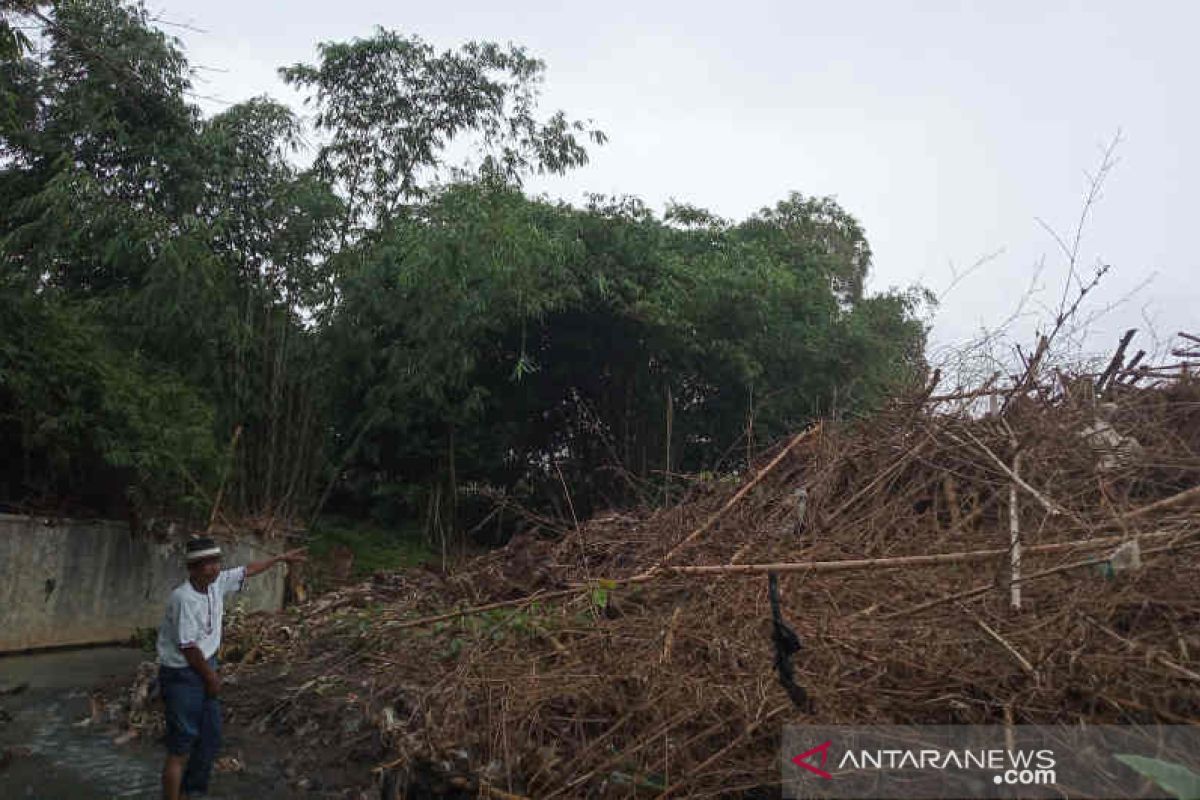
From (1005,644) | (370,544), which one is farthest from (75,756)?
(370,544)

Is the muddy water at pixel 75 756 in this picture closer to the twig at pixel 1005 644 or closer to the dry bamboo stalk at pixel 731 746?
the dry bamboo stalk at pixel 731 746

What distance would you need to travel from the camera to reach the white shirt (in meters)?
4.02

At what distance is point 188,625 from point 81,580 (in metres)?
5.85

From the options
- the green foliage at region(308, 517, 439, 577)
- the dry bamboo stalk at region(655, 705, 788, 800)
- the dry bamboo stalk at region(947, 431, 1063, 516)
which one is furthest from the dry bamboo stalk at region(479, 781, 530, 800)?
the green foliage at region(308, 517, 439, 577)

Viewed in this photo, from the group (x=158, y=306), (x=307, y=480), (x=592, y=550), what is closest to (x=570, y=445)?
(x=307, y=480)

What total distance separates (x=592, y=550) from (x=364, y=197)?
26.6ft

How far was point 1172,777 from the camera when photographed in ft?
6.86

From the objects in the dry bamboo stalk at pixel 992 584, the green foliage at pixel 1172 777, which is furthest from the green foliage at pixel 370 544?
the green foliage at pixel 1172 777

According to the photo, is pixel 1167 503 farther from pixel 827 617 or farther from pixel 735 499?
pixel 735 499

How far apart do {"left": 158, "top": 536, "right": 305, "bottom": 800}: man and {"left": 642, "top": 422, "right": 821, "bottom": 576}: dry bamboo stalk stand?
6.56 feet

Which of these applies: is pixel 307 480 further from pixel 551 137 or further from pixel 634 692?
pixel 634 692

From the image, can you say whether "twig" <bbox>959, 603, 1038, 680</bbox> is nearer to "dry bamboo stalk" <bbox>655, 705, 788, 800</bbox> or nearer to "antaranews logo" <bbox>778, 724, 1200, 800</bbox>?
"antaranews logo" <bbox>778, 724, 1200, 800</bbox>

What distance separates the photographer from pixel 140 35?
10.7 metres

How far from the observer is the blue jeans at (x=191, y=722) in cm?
397
